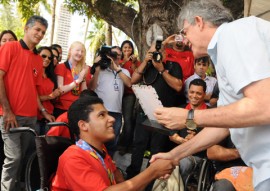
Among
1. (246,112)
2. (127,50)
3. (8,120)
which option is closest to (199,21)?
(246,112)

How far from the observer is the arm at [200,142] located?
2.24 m

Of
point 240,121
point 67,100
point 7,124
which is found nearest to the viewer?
point 240,121

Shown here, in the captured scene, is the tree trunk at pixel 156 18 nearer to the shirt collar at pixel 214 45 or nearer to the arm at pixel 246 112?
the shirt collar at pixel 214 45

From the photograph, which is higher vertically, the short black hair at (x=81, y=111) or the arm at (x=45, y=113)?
the short black hair at (x=81, y=111)

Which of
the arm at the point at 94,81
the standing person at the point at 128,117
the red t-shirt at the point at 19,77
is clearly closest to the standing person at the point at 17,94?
the red t-shirt at the point at 19,77

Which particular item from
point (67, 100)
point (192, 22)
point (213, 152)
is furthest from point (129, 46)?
point (192, 22)

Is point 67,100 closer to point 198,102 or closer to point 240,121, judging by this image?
point 198,102

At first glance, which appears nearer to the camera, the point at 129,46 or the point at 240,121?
the point at 240,121

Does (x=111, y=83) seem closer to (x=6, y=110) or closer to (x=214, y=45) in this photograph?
(x=6, y=110)

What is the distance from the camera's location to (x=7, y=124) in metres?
3.79

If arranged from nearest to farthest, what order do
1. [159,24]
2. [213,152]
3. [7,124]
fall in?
1. [213,152]
2. [7,124]
3. [159,24]

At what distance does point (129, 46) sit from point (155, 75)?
1.33 metres

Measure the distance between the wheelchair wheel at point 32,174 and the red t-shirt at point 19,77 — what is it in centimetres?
68

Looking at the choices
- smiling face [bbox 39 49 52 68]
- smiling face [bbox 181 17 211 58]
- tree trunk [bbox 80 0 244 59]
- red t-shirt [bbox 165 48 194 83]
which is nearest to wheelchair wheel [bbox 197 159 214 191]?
red t-shirt [bbox 165 48 194 83]
